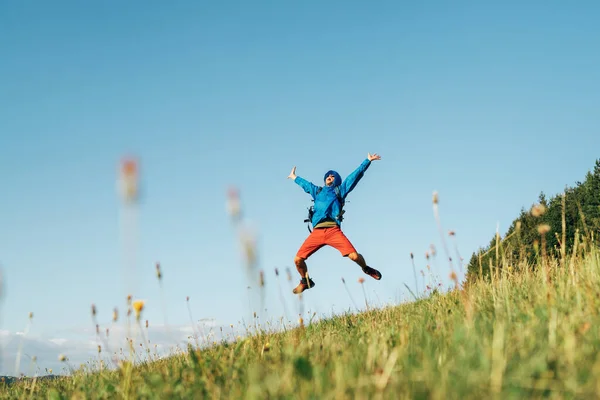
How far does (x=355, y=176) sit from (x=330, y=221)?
1.07 m

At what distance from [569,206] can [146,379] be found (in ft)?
79.6

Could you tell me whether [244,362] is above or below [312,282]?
below

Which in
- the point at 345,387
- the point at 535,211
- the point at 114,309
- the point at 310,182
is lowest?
the point at 345,387

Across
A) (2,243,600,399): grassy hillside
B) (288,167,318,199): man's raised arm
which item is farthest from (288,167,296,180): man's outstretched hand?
(2,243,600,399): grassy hillside

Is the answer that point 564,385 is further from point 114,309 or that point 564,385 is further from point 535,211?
point 114,309

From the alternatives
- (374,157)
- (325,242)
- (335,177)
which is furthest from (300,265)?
(374,157)

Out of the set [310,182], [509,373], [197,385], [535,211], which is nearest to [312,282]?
[310,182]

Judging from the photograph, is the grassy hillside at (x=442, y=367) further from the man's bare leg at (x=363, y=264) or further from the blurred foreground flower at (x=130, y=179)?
the man's bare leg at (x=363, y=264)

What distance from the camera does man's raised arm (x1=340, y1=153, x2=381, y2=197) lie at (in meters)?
10.8

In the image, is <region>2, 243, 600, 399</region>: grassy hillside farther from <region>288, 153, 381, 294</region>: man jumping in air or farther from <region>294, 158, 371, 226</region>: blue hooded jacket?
<region>294, 158, 371, 226</region>: blue hooded jacket

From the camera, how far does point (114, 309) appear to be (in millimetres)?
3633

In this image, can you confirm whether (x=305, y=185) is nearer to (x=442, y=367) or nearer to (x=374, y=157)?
(x=374, y=157)

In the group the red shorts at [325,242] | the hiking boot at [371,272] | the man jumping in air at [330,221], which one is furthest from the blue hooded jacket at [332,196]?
the hiking boot at [371,272]

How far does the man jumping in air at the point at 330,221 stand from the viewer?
34.2 feet
